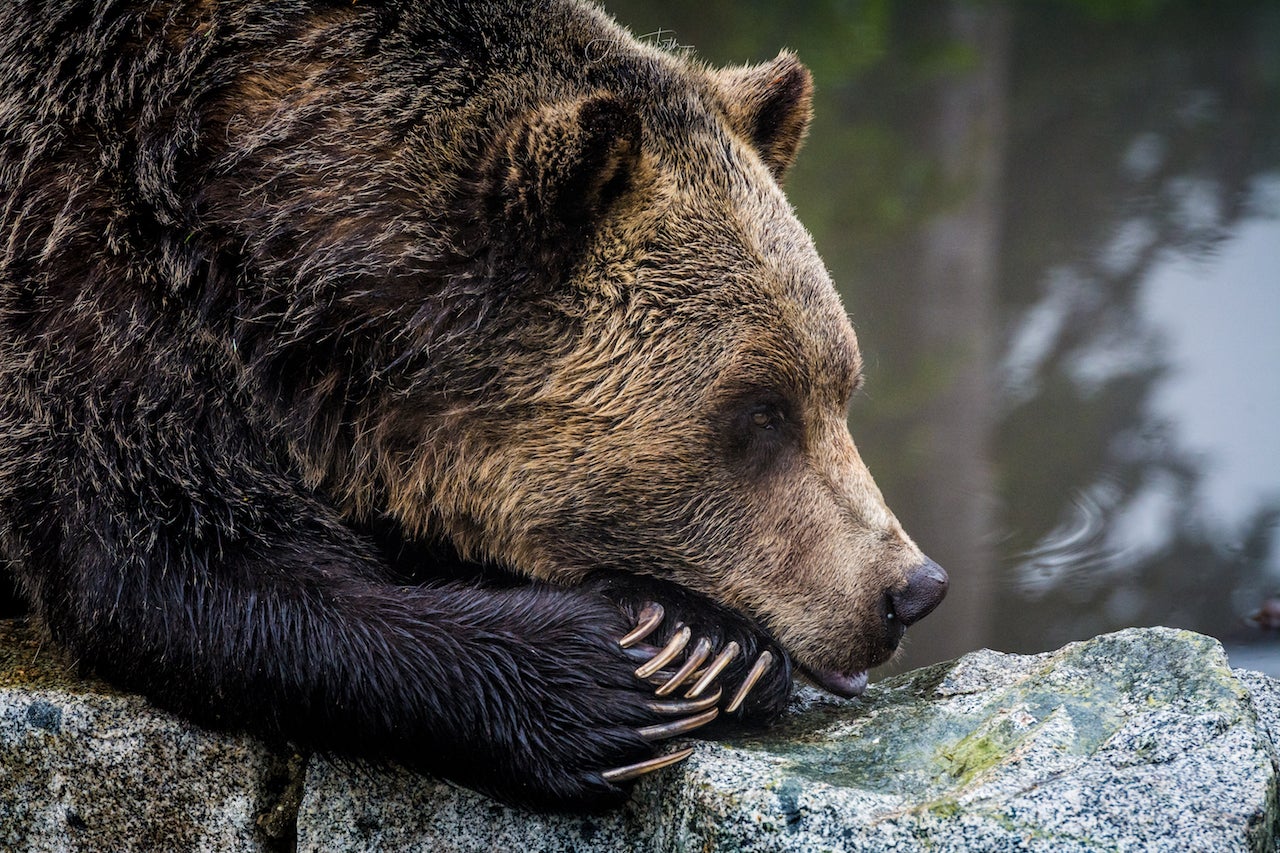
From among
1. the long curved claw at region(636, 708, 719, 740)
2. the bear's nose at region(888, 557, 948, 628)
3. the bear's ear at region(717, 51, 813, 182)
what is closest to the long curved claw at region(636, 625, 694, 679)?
the long curved claw at region(636, 708, 719, 740)

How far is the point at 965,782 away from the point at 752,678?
679 millimetres

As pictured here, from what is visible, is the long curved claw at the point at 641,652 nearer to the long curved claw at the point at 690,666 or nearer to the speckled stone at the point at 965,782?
the long curved claw at the point at 690,666

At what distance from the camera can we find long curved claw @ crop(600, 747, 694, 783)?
3.17m

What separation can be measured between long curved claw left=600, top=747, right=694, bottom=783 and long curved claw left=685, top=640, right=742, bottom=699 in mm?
167

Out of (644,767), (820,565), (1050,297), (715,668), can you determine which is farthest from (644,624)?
(1050,297)

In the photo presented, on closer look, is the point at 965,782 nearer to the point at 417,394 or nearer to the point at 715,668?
the point at 715,668

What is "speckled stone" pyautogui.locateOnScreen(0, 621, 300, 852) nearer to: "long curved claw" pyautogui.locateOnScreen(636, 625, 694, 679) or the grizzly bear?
the grizzly bear

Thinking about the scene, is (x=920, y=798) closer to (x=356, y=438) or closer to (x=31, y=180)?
(x=356, y=438)

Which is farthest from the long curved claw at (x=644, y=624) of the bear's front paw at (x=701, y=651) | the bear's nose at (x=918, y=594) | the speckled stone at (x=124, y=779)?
the speckled stone at (x=124, y=779)

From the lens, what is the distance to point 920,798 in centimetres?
294

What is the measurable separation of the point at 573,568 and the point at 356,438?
72 cm

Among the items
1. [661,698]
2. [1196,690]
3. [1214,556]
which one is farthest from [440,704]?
[1214,556]

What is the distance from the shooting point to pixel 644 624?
11.4 ft

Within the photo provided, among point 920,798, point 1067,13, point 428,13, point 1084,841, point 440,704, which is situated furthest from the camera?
point 1067,13
